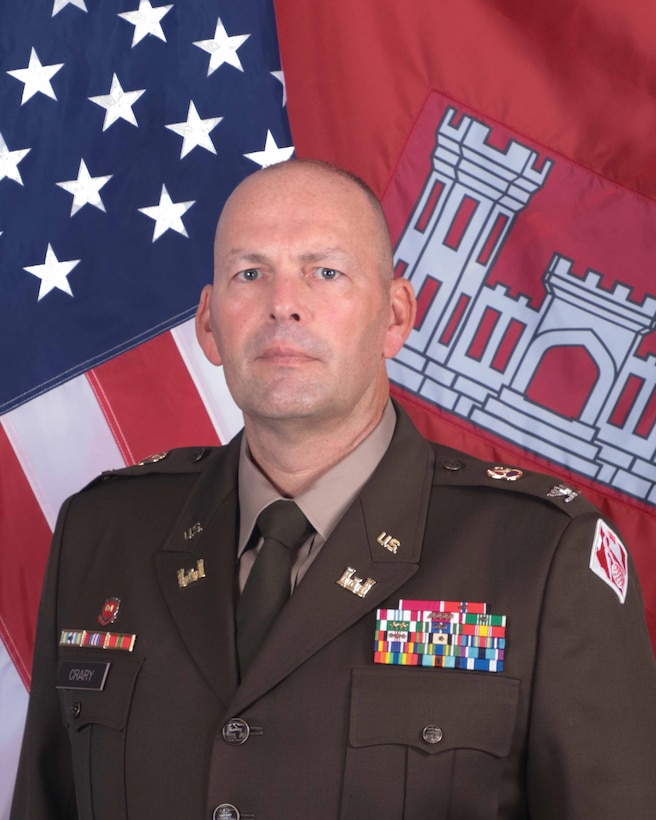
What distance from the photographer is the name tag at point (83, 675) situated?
66.4 inches

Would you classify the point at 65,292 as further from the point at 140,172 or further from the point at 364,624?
the point at 364,624

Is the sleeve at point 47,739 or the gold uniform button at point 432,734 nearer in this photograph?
the gold uniform button at point 432,734

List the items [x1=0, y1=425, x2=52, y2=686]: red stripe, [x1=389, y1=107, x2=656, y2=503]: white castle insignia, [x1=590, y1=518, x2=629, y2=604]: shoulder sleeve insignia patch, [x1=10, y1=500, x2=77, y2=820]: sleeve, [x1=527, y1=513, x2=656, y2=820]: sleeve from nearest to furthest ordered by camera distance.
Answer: [x1=527, y1=513, x2=656, y2=820]: sleeve < [x1=590, y1=518, x2=629, y2=604]: shoulder sleeve insignia patch < [x1=10, y1=500, x2=77, y2=820]: sleeve < [x1=389, y1=107, x2=656, y2=503]: white castle insignia < [x1=0, y1=425, x2=52, y2=686]: red stripe

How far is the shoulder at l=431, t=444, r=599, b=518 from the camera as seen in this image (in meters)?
1.65

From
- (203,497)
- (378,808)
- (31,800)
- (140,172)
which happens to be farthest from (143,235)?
(378,808)

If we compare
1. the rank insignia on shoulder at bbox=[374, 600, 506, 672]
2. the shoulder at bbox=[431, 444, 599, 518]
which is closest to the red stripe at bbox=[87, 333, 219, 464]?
the shoulder at bbox=[431, 444, 599, 518]

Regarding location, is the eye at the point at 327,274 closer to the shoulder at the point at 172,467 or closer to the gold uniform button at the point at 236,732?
the shoulder at the point at 172,467

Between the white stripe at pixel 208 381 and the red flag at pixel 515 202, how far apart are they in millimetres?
394

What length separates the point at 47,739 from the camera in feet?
6.11

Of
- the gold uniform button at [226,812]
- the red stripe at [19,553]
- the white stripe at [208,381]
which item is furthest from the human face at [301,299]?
the red stripe at [19,553]

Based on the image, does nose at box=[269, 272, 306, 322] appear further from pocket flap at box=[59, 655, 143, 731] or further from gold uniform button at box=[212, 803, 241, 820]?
gold uniform button at box=[212, 803, 241, 820]

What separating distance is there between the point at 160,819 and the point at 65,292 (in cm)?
129

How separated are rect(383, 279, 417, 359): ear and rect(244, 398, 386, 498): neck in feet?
0.46

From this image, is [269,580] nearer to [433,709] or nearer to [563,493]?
[433,709]
